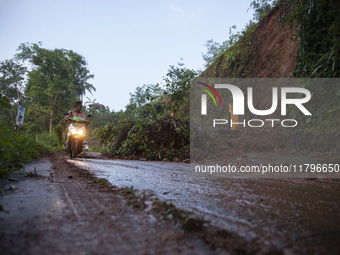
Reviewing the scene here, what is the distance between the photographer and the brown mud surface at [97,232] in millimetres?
905

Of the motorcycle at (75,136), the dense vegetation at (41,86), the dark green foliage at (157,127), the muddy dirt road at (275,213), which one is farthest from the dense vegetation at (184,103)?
the dense vegetation at (41,86)

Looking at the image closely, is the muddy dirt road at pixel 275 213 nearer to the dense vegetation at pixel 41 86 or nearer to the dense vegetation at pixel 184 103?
the dense vegetation at pixel 184 103

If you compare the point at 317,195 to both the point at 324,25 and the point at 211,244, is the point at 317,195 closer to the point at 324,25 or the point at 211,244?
the point at 211,244

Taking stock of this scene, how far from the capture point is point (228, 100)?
45.0ft

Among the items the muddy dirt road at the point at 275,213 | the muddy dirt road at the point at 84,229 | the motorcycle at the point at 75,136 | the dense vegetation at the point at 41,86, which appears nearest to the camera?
the muddy dirt road at the point at 84,229

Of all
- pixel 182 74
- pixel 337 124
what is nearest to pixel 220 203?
pixel 337 124

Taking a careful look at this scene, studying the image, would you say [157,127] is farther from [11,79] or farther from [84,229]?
[11,79]

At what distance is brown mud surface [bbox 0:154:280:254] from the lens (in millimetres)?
905

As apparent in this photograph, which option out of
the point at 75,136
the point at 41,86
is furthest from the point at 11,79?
A: the point at 75,136

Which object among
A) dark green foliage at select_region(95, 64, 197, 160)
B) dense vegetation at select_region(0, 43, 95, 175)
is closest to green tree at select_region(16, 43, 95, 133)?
dense vegetation at select_region(0, 43, 95, 175)

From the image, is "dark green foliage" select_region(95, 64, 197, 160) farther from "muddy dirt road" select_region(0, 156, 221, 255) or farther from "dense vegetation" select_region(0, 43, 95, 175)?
"dense vegetation" select_region(0, 43, 95, 175)

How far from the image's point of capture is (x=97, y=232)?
1056mm

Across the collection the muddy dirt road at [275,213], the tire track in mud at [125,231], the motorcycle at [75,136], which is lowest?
the tire track in mud at [125,231]

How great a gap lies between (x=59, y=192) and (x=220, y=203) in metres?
1.22
